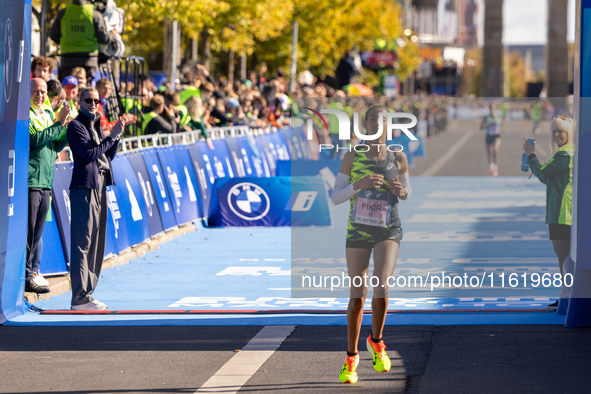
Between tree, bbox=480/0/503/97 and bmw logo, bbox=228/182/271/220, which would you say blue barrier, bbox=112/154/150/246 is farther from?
tree, bbox=480/0/503/97

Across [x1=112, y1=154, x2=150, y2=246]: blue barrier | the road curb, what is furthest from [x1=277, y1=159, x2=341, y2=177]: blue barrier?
[x1=112, y1=154, x2=150, y2=246]: blue barrier

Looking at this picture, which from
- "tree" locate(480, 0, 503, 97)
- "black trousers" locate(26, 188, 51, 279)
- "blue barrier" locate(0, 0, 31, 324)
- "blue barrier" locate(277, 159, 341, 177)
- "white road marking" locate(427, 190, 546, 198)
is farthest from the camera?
"tree" locate(480, 0, 503, 97)

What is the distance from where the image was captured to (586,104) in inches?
315

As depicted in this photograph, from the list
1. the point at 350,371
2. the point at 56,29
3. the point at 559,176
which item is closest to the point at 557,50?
the point at 56,29

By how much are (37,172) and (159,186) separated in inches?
191

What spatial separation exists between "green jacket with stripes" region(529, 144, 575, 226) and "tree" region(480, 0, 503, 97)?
45956 millimetres

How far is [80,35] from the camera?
1405cm

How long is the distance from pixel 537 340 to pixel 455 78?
6166 inches

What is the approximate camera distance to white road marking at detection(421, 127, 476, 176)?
29734 millimetres

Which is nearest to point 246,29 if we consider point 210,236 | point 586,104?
point 210,236

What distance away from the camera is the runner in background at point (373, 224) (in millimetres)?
6570

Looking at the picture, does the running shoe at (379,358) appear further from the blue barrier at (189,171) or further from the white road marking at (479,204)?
the white road marking at (479,204)

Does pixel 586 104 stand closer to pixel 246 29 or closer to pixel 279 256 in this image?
pixel 279 256

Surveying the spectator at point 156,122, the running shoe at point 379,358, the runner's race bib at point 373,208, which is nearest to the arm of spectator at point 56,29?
the spectator at point 156,122
